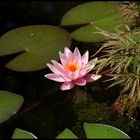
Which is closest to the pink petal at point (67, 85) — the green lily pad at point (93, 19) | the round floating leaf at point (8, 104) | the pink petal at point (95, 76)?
the pink petal at point (95, 76)

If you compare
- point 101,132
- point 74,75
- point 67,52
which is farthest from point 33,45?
point 101,132

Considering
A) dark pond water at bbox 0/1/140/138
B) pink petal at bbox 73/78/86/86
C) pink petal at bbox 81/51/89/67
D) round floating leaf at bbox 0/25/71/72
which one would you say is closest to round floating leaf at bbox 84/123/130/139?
dark pond water at bbox 0/1/140/138

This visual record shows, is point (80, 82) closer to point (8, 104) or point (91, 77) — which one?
point (91, 77)

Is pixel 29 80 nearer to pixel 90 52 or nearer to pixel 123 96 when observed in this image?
pixel 90 52

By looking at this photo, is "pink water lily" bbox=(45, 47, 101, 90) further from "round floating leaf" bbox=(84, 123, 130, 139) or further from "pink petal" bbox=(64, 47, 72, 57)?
"round floating leaf" bbox=(84, 123, 130, 139)

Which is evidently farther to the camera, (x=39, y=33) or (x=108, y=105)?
(x=39, y=33)

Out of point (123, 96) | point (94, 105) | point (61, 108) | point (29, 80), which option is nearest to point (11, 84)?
point (29, 80)

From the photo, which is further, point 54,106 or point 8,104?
point 54,106
